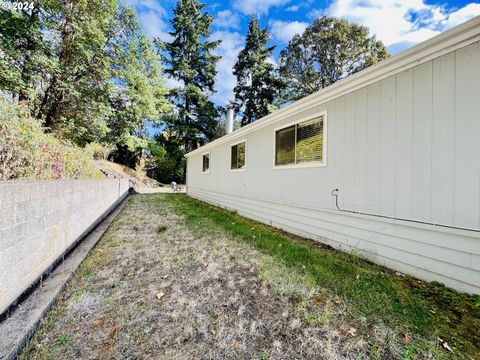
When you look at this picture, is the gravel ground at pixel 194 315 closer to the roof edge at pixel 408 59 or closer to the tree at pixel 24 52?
the roof edge at pixel 408 59

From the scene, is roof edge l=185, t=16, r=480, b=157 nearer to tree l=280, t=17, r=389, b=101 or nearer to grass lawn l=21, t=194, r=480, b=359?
grass lawn l=21, t=194, r=480, b=359

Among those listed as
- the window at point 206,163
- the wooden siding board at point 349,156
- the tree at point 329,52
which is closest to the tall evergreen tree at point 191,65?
the tree at point 329,52

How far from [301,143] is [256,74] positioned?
19.5m

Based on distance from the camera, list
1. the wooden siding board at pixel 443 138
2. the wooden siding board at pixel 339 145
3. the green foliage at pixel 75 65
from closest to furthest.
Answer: the wooden siding board at pixel 443 138 → the wooden siding board at pixel 339 145 → the green foliage at pixel 75 65

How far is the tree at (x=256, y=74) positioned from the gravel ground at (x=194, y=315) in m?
20.3

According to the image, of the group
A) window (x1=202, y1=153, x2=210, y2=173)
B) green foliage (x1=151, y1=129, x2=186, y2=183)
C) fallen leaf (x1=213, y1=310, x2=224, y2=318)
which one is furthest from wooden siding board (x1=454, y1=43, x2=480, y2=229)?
green foliage (x1=151, y1=129, x2=186, y2=183)

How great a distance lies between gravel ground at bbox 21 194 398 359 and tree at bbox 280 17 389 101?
18.6 meters

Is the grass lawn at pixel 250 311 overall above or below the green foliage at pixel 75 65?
below

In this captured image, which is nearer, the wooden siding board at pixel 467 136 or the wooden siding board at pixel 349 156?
the wooden siding board at pixel 467 136

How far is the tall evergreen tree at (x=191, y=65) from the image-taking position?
2180 centimetres

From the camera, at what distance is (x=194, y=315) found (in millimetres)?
2004

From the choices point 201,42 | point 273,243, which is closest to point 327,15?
point 201,42

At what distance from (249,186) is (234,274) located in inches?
150

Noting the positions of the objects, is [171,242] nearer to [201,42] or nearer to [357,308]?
[357,308]
